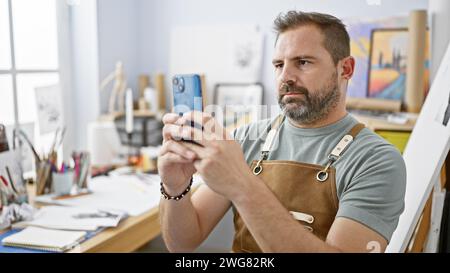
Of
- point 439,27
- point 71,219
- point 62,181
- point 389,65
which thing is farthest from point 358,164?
point 62,181

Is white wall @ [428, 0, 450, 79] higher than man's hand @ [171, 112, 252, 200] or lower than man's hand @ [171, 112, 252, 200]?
higher

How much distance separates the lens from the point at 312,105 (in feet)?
1.73

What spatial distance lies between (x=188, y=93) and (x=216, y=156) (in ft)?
0.30

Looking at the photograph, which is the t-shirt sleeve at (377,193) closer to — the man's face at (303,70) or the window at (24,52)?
the man's face at (303,70)

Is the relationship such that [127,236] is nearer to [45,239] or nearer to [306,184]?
[45,239]

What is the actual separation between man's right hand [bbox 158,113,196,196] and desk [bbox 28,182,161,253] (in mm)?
338

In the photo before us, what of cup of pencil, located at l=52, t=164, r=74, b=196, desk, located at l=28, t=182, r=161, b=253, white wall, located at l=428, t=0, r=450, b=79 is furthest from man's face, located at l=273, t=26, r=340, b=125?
cup of pencil, located at l=52, t=164, r=74, b=196

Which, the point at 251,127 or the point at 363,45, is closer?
the point at 251,127

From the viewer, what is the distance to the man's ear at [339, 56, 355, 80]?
52 centimetres

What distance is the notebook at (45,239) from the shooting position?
837mm

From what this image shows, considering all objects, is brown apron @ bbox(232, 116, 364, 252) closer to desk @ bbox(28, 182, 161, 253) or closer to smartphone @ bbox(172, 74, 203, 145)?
smartphone @ bbox(172, 74, 203, 145)

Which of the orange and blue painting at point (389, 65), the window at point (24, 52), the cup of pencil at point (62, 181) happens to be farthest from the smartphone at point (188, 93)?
the cup of pencil at point (62, 181)

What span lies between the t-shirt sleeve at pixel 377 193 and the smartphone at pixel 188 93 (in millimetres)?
214

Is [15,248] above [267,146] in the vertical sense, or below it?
below
